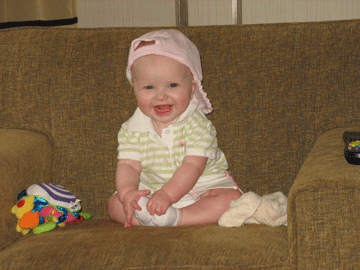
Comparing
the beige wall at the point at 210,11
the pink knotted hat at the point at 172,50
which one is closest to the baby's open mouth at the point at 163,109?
the pink knotted hat at the point at 172,50

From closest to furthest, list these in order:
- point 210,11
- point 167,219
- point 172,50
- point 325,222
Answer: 1. point 325,222
2. point 167,219
3. point 172,50
4. point 210,11

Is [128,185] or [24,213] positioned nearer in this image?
[24,213]

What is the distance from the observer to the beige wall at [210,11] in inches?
107

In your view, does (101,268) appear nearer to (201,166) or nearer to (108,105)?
(201,166)

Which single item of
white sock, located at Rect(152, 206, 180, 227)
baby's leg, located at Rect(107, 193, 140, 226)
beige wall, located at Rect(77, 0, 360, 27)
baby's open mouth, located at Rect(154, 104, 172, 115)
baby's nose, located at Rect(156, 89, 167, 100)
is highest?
beige wall, located at Rect(77, 0, 360, 27)

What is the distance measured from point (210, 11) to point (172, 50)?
1595 mm

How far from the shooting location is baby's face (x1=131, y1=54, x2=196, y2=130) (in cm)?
140

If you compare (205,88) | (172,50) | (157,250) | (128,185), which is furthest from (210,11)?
(157,250)

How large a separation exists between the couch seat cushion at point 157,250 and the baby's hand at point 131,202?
0.14 metres

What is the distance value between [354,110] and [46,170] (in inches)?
41.3

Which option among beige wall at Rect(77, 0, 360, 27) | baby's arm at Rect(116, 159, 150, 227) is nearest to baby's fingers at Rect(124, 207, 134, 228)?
baby's arm at Rect(116, 159, 150, 227)

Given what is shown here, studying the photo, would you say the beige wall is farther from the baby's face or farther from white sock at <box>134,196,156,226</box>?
white sock at <box>134,196,156,226</box>

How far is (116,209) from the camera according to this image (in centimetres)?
144

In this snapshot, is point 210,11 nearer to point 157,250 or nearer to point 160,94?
point 160,94
